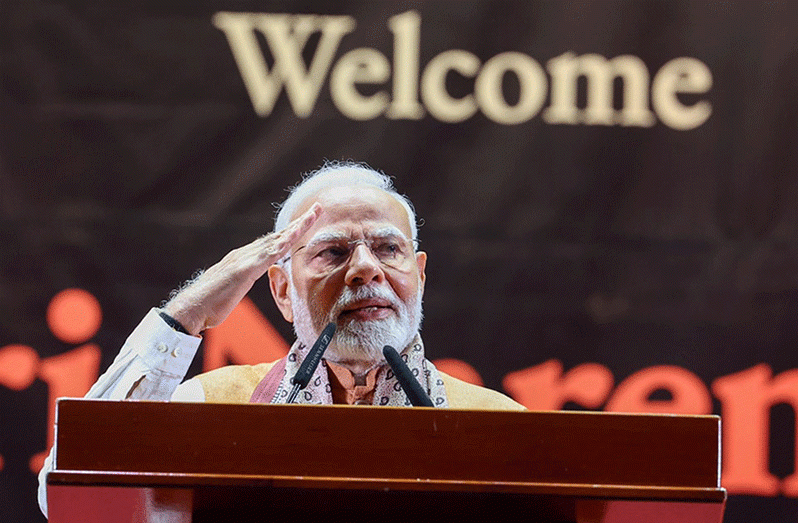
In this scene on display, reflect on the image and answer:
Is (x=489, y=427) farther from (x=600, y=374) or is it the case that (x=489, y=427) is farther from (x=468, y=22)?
(x=468, y=22)

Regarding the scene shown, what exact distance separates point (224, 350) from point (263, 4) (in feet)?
3.24

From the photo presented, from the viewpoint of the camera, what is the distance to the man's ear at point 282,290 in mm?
2555

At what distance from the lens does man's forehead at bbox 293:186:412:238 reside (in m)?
2.34

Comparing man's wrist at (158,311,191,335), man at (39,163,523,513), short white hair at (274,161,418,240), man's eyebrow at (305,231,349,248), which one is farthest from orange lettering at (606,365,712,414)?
man's wrist at (158,311,191,335)

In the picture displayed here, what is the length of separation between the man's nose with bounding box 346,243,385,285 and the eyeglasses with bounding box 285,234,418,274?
3 cm

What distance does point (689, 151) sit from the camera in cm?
279

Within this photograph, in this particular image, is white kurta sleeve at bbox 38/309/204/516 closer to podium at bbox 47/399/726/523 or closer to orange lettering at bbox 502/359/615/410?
podium at bbox 47/399/726/523

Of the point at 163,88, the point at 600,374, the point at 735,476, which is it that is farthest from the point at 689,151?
the point at 163,88

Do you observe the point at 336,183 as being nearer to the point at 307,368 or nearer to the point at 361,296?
the point at 361,296

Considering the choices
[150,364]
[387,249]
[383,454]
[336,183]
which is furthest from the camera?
[336,183]

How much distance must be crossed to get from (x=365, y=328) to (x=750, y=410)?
1189 mm

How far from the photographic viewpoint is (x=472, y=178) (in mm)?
2773

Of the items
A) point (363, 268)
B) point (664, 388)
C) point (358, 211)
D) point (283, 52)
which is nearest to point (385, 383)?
point (363, 268)

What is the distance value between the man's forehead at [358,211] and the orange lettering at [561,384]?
1.95 ft
